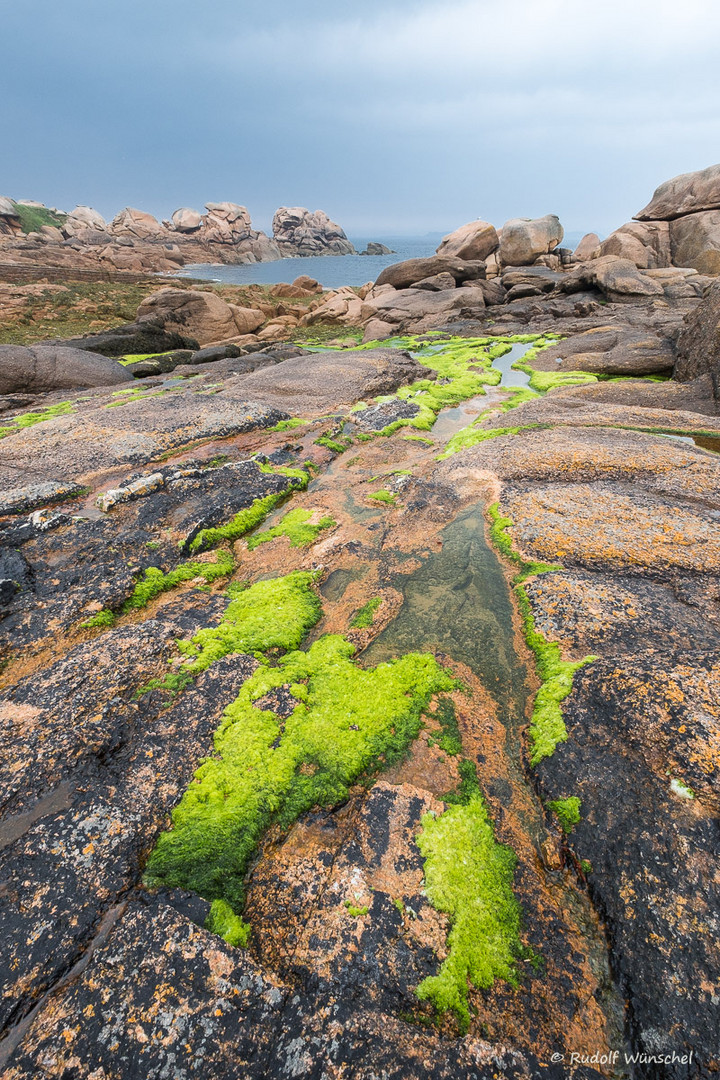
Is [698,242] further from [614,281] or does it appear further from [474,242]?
[474,242]

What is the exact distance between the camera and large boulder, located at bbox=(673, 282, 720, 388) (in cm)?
1778

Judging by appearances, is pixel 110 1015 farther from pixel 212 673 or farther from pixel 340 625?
pixel 340 625

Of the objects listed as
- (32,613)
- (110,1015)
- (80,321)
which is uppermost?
(80,321)

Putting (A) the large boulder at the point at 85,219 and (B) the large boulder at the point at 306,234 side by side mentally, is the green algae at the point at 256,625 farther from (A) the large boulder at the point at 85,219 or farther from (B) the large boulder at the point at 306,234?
(B) the large boulder at the point at 306,234

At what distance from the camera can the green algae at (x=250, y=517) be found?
10309 millimetres

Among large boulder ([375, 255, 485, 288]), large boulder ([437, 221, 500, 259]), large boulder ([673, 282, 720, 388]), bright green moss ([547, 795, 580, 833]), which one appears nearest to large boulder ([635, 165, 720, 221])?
large boulder ([437, 221, 500, 259])

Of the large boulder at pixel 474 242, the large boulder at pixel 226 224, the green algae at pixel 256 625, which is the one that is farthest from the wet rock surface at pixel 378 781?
the large boulder at pixel 226 224

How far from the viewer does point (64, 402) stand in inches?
814

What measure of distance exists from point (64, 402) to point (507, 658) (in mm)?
22857

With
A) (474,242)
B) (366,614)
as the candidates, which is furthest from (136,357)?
(474,242)

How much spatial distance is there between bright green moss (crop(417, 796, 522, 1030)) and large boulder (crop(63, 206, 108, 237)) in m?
166

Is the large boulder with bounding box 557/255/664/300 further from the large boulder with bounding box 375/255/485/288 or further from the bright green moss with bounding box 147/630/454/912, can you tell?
the bright green moss with bounding box 147/630/454/912

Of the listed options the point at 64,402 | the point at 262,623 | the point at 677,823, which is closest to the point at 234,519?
the point at 262,623

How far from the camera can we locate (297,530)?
10.8m
